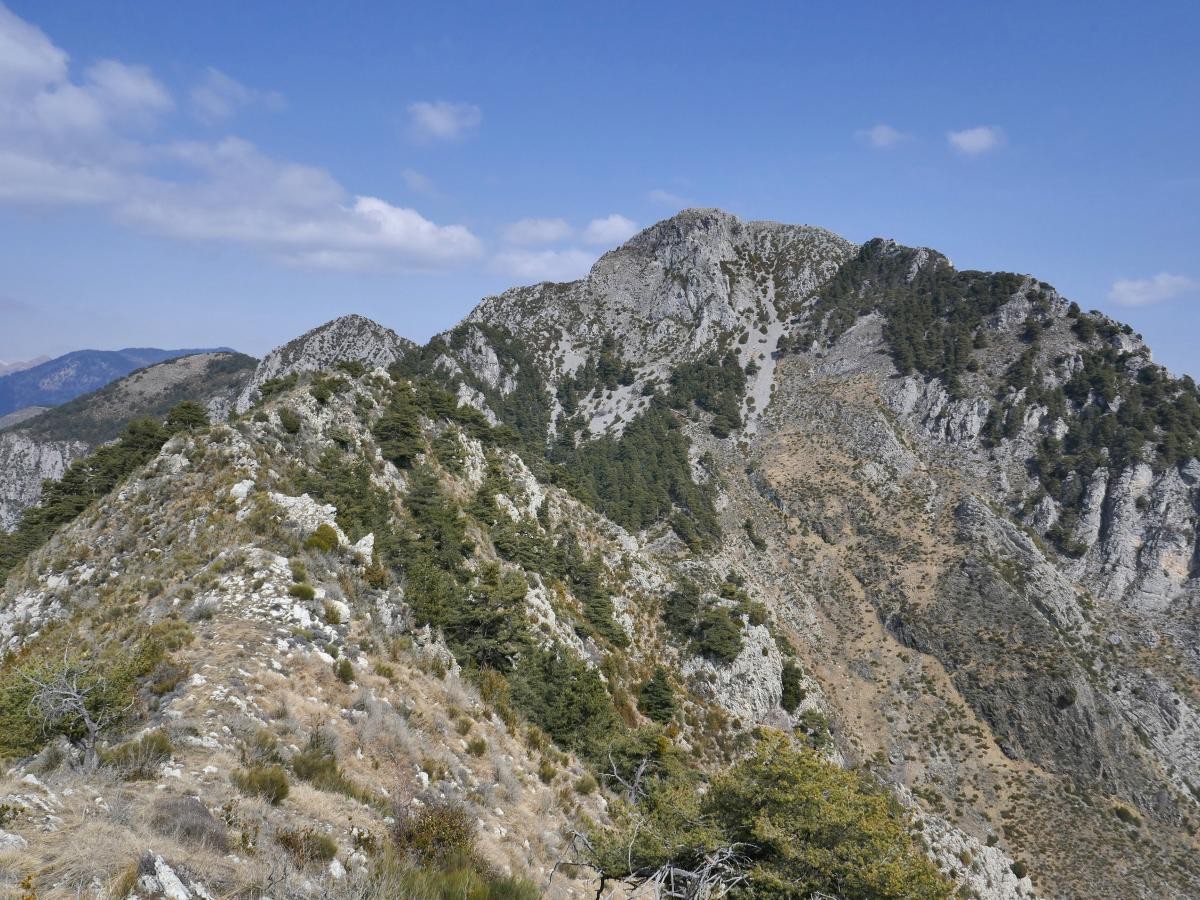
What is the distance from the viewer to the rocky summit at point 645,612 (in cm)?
1060

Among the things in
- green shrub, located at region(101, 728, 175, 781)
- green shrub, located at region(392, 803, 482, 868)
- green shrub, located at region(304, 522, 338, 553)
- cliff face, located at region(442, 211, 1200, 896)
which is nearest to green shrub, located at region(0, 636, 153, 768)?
green shrub, located at region(101, 728, 175, 781)

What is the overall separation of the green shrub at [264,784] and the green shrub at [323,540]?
12.3m

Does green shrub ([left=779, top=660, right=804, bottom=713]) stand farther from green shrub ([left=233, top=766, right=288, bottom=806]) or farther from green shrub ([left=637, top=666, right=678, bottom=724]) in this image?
green shrub ([left=233, top=766, right=288, bottom=806])

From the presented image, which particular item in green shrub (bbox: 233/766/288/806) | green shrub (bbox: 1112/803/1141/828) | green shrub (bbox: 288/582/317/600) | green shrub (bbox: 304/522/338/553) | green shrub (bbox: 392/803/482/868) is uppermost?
green shrub (bbox: 304/522/338/553)

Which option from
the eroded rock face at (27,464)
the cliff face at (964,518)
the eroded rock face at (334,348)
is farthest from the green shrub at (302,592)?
the eroded rock face at (27,464)

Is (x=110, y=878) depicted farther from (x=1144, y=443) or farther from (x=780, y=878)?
(x=1144, y=443)

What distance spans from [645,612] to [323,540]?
3571 cm

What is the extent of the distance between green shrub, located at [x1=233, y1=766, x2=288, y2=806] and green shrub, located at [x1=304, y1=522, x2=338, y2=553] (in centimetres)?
1227

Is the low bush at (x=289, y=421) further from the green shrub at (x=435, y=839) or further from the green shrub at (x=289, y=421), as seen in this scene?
the green shrub at (x=435, y=839)

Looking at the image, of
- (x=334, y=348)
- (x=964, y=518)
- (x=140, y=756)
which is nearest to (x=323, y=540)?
(x=140, y=756)

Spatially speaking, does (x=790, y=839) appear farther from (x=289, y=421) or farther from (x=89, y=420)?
(x=89, y=420)

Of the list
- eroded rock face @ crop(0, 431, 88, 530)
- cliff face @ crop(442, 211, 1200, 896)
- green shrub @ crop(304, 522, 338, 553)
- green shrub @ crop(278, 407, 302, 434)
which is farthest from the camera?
eroded rock face @ crop(0, 431, 88, 530)

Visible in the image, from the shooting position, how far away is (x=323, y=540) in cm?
2189

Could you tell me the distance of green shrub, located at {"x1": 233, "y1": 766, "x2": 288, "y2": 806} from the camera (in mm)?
9844
